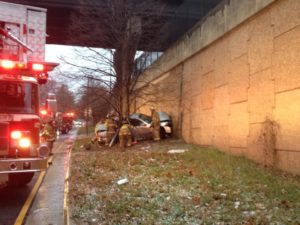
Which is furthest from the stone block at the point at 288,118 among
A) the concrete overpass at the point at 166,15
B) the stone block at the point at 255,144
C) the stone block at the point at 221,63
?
the concrete overpass at the point at 166,15

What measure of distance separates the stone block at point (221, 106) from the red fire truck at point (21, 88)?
22.1 ft

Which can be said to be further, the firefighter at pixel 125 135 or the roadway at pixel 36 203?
the firefighter at pixel 125 135

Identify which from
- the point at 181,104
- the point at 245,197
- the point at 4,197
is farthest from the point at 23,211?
the point at 181,104

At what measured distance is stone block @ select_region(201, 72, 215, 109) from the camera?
17.0m

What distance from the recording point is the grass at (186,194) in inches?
278

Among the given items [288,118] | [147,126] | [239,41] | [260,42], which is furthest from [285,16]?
[147,126]

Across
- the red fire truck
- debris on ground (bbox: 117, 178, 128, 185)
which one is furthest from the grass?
the red fire truck

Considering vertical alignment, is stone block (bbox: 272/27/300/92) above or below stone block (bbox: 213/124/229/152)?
above

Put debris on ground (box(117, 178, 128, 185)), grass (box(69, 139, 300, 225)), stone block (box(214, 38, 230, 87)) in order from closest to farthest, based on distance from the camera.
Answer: grass (box(69, 139, 300, 225)) < debris on ground (box(117, 178, 128, 185)) < stone block (box(214, 38, 230, 87))

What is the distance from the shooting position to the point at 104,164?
14.0 metres

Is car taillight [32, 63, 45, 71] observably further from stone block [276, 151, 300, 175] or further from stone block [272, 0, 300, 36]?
stone block [276, 151, 300, 175]

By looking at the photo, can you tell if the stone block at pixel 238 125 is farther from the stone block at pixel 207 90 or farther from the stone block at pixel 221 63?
the stone block at pixel 207 90

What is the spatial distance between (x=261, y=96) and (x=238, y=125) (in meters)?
1.90

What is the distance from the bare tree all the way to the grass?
1030 centimetres
